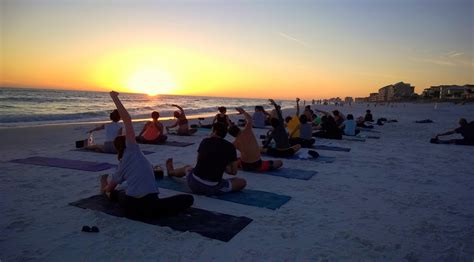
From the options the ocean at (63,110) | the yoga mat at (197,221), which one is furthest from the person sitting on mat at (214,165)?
the ocean at (63,110)

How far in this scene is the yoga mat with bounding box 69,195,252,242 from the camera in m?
4.11

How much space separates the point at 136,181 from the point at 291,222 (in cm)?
210

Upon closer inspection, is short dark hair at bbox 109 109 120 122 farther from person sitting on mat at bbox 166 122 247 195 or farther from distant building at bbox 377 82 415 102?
distant building at bbox 377 82 415 102

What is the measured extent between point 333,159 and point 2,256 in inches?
303

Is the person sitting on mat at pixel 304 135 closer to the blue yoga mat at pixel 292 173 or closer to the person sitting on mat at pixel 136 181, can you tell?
the blue yoga mat at pixel 292 173

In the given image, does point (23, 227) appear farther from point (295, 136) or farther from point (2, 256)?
point (295, 136)

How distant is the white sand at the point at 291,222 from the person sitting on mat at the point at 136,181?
211mm

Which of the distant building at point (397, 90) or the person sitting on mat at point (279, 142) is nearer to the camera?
the person sitting on mat at point (279, 142)

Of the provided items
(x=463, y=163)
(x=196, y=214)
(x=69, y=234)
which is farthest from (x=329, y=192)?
(x=463, y=163)

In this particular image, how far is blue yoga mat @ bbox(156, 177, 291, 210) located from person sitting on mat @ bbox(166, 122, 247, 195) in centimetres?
16

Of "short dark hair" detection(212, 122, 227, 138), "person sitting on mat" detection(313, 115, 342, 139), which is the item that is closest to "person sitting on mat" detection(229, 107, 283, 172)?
"short dark hair" detection(212, 122, 227, 138)

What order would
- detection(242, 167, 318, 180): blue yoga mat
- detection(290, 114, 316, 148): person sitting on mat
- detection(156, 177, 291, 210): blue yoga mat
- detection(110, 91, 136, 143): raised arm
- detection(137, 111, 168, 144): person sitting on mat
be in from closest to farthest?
detection(110, 91, 136, 143): raised arm, detection(156, 177, 291, 210): blue yoga mat, detection(242, 167, 318, 180): blue yoga mat, detection(290, 114, 316, 148): person sitting on mat, detection(137, 111, 168, 144): person sitting on mat

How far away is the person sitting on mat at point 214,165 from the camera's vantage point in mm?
5129

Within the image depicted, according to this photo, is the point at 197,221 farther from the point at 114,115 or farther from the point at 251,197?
the point at 114,115
